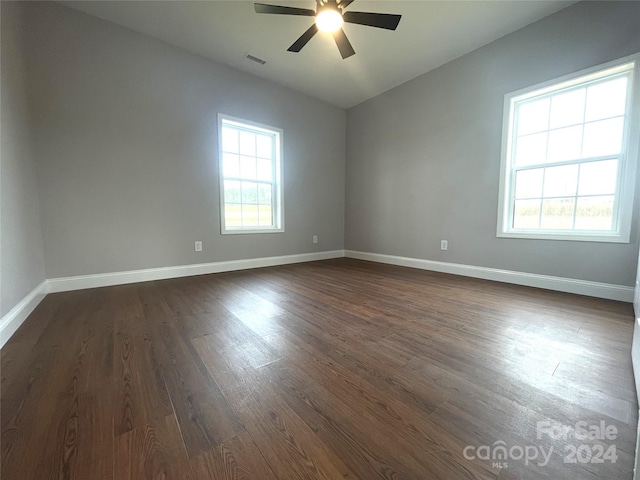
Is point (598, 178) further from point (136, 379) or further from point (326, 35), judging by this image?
point (136, 379)

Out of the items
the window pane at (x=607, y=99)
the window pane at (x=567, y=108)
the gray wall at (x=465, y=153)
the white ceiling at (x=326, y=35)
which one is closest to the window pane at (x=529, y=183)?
the gray wall at (x=465, y=153)

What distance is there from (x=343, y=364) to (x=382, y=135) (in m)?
3.87

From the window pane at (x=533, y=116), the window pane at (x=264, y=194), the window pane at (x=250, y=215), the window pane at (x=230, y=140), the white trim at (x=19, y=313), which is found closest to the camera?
the white trim at (x=19, y=313)

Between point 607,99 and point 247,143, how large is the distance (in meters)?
4.08

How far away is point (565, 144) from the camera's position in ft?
8.27

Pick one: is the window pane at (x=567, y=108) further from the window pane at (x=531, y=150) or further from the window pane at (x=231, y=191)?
the window pane at (x=231, y=191)

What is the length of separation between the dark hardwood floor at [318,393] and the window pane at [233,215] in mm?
1733

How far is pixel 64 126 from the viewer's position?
2449mm

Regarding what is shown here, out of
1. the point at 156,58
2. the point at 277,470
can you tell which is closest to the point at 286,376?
the point at 277,470

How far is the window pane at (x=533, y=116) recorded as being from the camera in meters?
2.63

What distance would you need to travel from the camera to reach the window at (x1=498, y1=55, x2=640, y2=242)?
2.18m

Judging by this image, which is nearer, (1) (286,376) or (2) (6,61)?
(1) (286,376)

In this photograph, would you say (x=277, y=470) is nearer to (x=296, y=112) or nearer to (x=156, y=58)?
(x=156, y=58)

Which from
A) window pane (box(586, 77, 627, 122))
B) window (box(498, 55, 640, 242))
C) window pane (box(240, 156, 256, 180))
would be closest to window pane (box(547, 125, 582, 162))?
window (box(498, 55, 640, 242))
